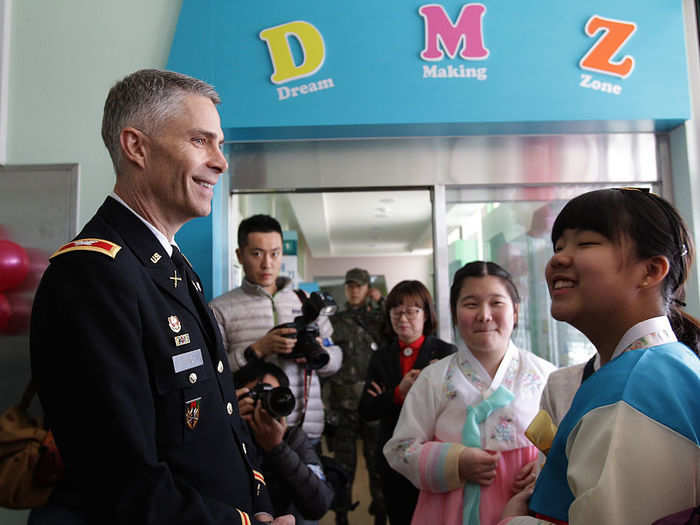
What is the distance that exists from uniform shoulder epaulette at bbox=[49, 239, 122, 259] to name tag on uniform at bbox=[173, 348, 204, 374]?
0.20 meters

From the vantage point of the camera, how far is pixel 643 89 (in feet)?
8.15

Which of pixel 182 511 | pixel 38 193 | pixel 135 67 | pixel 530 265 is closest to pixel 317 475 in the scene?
pixel 182 511

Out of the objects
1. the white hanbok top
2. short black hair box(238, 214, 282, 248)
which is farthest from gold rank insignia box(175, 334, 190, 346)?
short black hair box(238, 214, 282, 248)

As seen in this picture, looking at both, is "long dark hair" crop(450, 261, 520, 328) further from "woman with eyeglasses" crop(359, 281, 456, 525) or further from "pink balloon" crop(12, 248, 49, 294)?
"pink balloon" crop(12, 248, 49, 294)

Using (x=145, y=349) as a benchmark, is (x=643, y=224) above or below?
above

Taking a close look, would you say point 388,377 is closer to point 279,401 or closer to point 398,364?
point 398,364

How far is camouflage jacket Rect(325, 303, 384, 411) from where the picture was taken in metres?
3.28

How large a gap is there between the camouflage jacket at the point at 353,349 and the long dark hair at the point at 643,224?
7.53ft

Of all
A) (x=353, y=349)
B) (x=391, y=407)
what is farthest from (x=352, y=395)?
(x=391, y=407)

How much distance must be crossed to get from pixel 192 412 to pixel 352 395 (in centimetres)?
237

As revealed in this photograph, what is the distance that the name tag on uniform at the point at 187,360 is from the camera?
3.15 feet

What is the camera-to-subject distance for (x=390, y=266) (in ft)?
37.7

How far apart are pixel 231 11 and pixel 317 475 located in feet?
6.50

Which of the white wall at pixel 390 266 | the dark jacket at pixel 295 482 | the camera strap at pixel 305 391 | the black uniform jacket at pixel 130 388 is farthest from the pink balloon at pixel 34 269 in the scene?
the white wall at pixel 390 266
